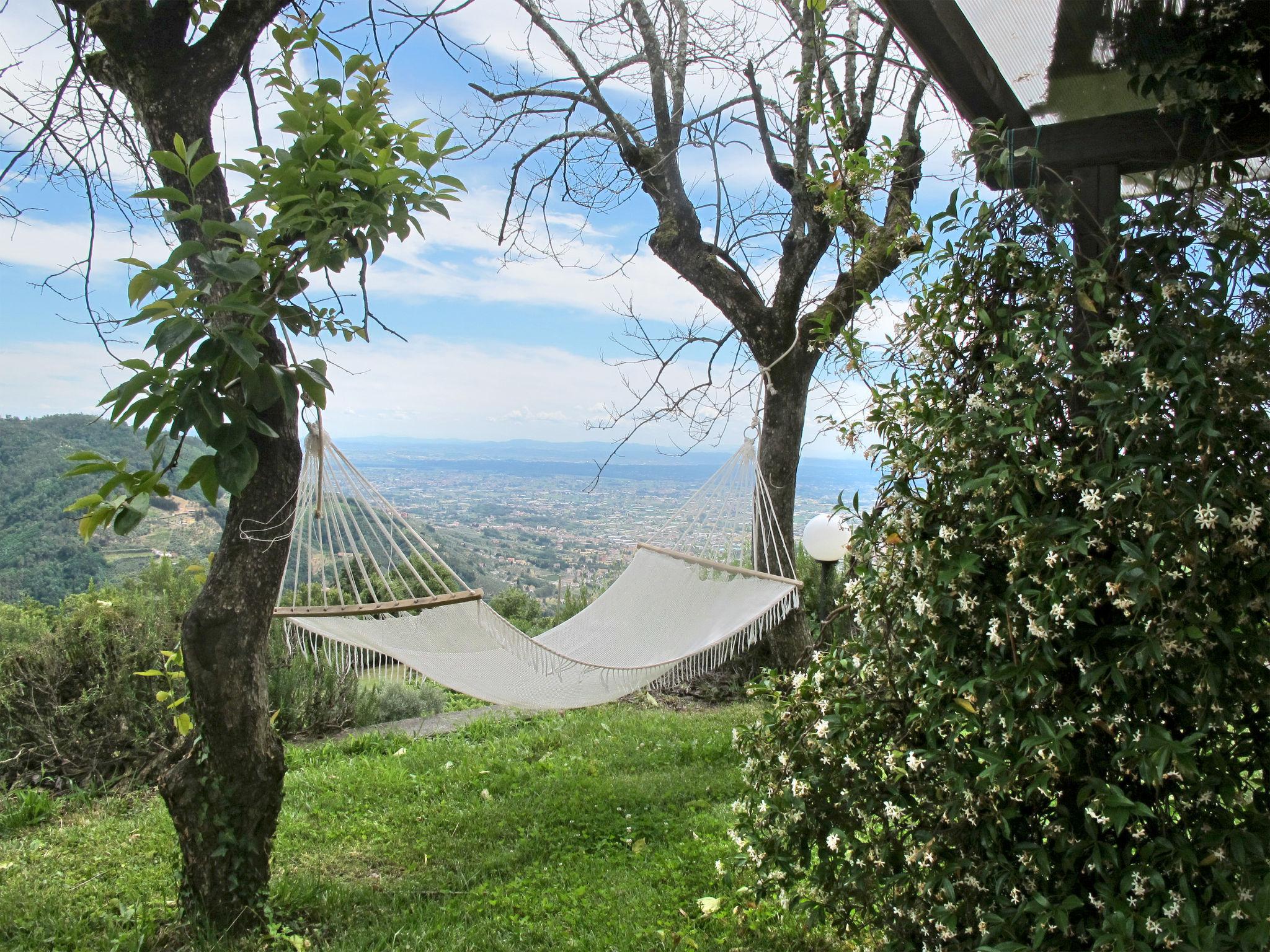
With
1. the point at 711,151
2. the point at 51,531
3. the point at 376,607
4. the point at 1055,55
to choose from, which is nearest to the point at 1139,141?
the point at 1055,55

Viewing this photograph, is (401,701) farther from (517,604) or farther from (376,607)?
(376,607)

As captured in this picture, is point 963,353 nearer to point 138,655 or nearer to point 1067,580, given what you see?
point 1067,580

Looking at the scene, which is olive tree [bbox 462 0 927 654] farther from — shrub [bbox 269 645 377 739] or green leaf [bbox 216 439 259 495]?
green leaf [bbox 216 439 259 495]

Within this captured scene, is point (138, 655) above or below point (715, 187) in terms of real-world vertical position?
below

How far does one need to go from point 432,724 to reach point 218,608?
1.99 metres

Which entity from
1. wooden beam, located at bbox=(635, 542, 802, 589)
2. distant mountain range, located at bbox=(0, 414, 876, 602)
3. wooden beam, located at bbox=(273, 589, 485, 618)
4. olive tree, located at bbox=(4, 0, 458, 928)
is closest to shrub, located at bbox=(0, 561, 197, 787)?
distant mountain range, located at bbox=(0, 414, 876, 602)

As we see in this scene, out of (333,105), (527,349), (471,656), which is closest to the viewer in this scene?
(333,105)

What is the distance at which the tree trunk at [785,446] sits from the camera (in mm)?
3980

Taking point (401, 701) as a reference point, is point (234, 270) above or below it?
above

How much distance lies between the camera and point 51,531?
4.54 m

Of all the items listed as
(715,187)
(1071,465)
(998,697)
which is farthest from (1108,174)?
(715,187)

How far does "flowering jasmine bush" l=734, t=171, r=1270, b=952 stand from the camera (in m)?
0.93

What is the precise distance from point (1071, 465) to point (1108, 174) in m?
0.45

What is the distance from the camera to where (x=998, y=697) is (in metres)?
1.07
